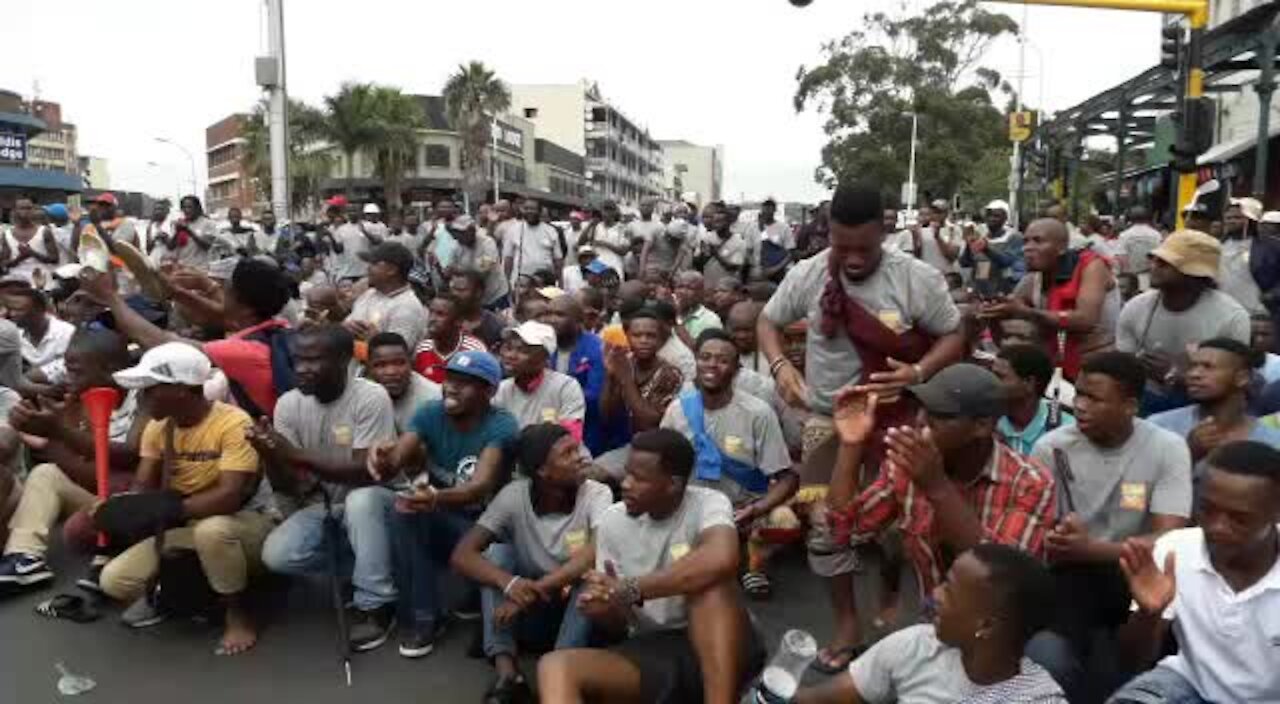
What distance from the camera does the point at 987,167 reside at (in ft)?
126

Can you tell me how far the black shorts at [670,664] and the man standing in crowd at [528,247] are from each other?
8.11 meters

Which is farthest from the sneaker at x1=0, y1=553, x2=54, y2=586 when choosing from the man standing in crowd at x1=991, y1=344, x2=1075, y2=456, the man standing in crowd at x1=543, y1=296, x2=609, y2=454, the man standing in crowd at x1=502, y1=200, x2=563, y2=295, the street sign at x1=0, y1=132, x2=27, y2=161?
the street sign at x1=0, y1=132, x2=27, y2=161

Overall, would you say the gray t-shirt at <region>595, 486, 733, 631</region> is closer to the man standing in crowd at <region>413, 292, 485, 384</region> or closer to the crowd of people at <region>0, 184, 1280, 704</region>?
the crowd of people at <region>0, 184, 1280, 704</region>

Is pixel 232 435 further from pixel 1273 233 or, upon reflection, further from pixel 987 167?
pixel 987 167

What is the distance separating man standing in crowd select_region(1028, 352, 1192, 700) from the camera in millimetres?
3398

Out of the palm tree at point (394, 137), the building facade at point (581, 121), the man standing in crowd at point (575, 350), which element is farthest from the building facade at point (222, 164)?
the man standing in crowd at point (575, 350)

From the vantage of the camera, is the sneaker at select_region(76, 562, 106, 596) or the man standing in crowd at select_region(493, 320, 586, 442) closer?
the sneaker at select_region(76, 562, 106, 596)

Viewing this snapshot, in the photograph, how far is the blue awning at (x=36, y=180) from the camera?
1812 inches

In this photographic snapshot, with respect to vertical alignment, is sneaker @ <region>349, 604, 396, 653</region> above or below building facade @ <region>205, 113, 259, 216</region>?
below

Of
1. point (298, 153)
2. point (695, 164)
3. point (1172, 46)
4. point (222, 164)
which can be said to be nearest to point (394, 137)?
point (298, 153)

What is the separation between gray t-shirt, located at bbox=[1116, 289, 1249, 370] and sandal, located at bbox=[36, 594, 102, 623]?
4.91m

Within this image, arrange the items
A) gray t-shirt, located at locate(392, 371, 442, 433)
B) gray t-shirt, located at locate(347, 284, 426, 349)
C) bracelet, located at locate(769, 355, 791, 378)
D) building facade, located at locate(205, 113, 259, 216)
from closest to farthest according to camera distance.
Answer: bracelet, located at locate(769, 355, 791, 378) < gray t-shirt, located at locate(392, 371, 442, 433) < gray t-shirt, located at locate(347, 284, 426, 349) < building facade, located at locate(205, 113, 259, 216)

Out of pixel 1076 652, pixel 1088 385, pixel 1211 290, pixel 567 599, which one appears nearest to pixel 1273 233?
pixel 1211 290

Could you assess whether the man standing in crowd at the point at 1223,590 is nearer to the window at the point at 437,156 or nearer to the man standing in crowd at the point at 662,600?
the man standing in crowd at the point at 662,600
